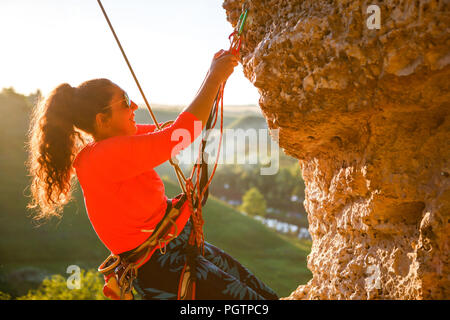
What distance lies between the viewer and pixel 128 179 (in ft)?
6.66

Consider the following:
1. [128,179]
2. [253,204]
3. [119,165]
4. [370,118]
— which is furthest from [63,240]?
[253,204]

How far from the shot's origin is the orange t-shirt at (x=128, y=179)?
72.6 inches

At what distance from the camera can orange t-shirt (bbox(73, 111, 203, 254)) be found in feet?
6.05

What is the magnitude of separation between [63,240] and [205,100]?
15.8 m

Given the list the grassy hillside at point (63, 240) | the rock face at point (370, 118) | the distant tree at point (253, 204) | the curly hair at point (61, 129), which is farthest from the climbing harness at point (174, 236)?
the distant tree at point (253, 204)

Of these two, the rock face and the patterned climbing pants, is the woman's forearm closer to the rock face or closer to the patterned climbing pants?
the rock face

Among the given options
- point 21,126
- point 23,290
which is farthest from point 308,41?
point 21,126

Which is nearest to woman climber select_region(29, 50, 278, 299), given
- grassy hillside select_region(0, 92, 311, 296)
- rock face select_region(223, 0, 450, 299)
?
rock face select_region(223, 0, 450, 299)

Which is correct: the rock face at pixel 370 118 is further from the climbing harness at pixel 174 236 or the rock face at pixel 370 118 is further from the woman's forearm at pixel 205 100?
the climbing harness at pixel 174 236

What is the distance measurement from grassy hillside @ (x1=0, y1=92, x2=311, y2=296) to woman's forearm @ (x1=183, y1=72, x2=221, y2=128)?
11.0 metres

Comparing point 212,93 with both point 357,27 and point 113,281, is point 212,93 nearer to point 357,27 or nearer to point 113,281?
point 357,27

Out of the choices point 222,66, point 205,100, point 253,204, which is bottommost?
point 253,204

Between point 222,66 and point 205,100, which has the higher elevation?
point 222,66

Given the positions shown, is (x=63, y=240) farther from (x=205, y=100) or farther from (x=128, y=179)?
(x=205, y=100)
